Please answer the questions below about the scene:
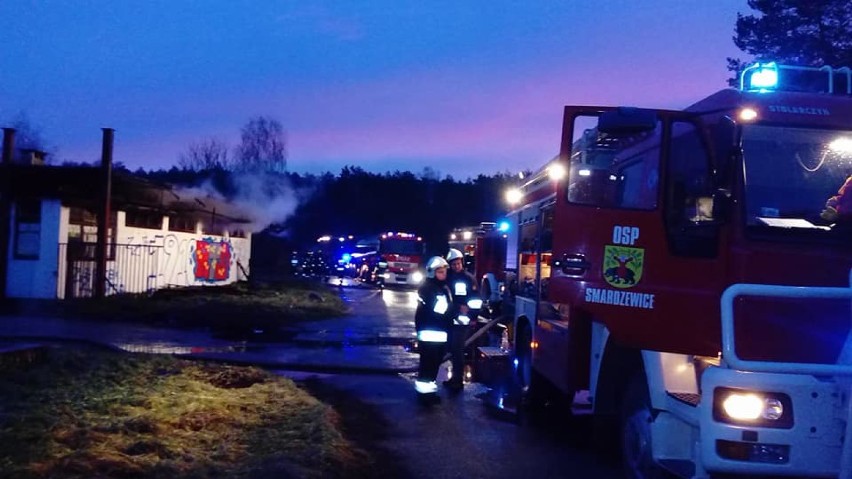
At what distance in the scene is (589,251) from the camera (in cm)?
684

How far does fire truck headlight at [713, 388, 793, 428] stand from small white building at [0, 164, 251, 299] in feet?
71.6

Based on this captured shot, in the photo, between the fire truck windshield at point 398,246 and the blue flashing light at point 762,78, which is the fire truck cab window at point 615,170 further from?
the fire truck windshield at point 398,246

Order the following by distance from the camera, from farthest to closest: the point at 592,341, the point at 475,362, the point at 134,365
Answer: the point at 475,362
the point at 134,365
the point at 592,341

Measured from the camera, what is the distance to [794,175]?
19.5ft

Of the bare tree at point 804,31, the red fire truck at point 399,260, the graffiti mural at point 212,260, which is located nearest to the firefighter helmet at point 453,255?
the bare tree at point 804,31

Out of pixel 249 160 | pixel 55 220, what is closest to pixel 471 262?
pixel 55 220

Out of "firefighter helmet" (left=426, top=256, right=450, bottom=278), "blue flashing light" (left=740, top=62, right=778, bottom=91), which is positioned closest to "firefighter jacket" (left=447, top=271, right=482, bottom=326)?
"firefighter helmet" (left=426, top=256, right=450, bottom=278)

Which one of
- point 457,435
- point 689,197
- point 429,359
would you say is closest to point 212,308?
point 429,359

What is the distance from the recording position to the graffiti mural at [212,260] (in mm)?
32938

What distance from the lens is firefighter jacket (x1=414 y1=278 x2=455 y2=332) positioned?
35.6 ft

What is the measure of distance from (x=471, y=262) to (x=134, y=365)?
1598cm

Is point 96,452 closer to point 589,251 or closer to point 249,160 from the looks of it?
point 589,251

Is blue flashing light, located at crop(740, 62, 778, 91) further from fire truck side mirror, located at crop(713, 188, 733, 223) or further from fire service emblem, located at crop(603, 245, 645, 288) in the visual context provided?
fire service emblem, located at crop(603, 245, 645, 288)

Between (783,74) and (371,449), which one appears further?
(371,449)
